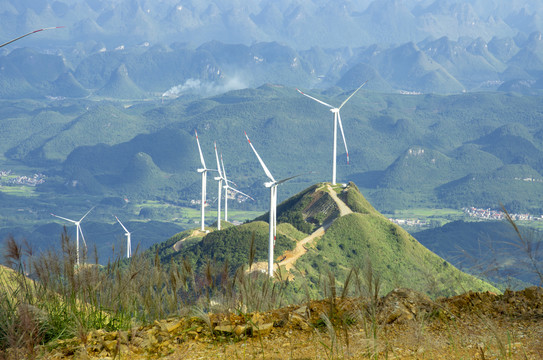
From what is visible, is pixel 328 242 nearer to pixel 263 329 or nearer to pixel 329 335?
pixel 263 329

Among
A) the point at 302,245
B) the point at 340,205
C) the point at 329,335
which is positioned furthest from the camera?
the point at 340,205

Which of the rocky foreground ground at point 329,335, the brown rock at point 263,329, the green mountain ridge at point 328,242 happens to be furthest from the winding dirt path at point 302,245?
the brown rock at point 263,329

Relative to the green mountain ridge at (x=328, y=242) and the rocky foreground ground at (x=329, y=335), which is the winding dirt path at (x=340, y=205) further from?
the rocky foreground ground at (x=329, y=335)

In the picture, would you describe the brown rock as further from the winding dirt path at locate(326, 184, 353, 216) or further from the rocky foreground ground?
the winding dirt path at locate(326, 184, 353, 216)

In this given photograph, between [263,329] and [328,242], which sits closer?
[263,329]

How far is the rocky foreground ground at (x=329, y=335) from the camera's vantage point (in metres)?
9.63

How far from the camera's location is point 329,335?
10.1 metres

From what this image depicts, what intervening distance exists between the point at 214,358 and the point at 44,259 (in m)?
3.88

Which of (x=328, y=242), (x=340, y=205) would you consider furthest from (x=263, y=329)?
(x=340, y=205)

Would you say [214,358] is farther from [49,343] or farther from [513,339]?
[513,339]

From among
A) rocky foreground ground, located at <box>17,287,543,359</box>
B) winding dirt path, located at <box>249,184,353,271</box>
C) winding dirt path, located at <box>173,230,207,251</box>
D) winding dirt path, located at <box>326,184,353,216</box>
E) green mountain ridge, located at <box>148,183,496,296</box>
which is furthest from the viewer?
winding dirt path, located at <box>173,230,207,251</box>

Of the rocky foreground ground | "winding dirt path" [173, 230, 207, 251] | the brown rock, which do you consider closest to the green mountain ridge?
"winding dirt path" [173, 230, 207, 251]

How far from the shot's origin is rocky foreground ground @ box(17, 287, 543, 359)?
9.63m

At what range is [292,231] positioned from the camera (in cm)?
12169
